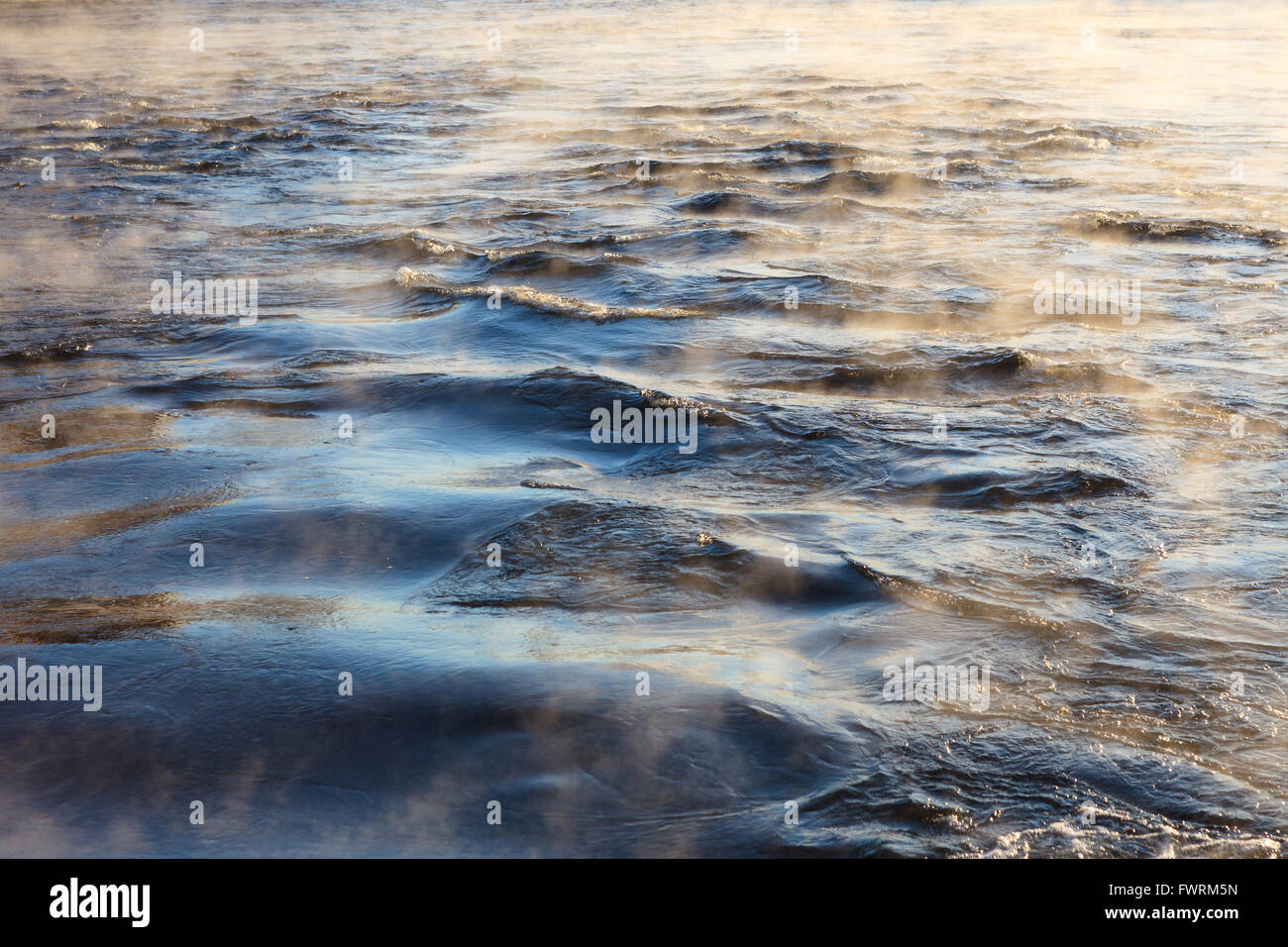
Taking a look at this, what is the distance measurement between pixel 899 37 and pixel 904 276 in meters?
19.1

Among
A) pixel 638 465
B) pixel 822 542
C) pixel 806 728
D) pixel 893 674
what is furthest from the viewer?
pixel 638 465

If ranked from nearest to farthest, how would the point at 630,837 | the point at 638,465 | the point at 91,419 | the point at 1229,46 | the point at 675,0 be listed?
the point at 630,837 → the point at 638,465 → the point at 91,419 → the point at 1229,46 → the point at 675,0

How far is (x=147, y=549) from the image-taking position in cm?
472

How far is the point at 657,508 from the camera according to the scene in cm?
501

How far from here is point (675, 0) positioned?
120 ft

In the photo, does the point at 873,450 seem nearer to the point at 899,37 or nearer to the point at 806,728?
the point at 806,728

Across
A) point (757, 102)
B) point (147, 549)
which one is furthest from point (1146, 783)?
point (757, 102)

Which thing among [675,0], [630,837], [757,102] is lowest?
[630,837]

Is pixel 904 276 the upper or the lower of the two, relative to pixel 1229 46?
lower

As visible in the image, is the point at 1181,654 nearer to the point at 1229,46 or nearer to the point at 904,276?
the point at 904,276

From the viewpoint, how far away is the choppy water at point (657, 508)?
330 centimetres

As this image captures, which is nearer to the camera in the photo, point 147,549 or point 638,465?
point 147,549

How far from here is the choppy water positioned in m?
3.30

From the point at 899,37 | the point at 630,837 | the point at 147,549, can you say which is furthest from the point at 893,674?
the point at 899,37
